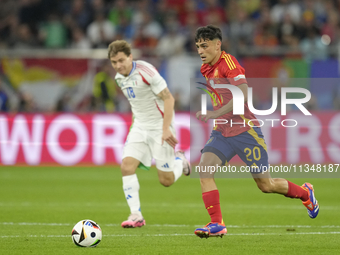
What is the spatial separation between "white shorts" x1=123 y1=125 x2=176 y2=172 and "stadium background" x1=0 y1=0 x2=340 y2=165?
6.19 meters

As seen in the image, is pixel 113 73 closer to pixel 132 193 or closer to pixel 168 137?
pixel 132 193

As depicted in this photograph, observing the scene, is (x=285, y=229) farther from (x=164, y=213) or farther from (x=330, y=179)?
(x=330, y=179)

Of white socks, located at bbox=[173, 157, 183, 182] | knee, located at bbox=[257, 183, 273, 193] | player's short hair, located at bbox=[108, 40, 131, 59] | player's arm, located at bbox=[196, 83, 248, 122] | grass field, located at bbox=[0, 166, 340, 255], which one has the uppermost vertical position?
player's short hair, located at bbox=[108, 40, 131, 59]

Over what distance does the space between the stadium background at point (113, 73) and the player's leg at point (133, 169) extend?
637cm

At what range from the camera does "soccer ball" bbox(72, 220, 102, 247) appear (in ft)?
19.9

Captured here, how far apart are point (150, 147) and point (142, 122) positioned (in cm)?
36

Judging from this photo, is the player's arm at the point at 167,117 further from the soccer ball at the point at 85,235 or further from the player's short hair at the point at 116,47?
the soccer ball at the point at 85,235

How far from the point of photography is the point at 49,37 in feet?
59.5

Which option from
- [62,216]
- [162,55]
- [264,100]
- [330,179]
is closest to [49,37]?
[162,55]

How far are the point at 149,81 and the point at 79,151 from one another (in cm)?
726

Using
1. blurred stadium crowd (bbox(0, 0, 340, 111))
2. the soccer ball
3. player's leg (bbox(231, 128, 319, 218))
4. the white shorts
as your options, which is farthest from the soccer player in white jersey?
blurred stadium crowd (bbox(0, 0, 340, 111))

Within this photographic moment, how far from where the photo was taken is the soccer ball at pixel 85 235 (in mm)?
6051

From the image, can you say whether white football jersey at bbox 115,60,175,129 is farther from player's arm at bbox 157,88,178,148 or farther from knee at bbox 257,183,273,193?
knee at bbox 257,183,273,193

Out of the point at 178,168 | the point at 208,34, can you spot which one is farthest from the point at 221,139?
the point at 178,168
